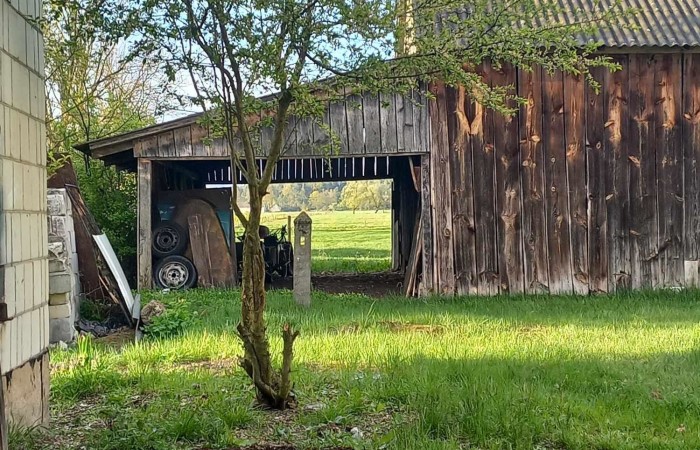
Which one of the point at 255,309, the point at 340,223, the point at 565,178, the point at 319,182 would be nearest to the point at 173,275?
the point at 319,182

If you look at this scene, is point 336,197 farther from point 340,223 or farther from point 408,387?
point 408,387

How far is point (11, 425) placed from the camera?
3691mm

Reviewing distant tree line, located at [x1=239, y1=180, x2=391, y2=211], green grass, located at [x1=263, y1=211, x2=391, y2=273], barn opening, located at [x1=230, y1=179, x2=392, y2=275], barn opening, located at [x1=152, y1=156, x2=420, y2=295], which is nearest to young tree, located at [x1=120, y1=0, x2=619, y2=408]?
barn opening, located at [x1=230, y1=179, x2=392, y2=275]

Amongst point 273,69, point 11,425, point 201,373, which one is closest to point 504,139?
point 201,373

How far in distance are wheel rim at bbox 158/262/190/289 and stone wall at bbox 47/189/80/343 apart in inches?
146

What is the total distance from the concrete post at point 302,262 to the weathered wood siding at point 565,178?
2.17 m

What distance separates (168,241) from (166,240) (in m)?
0.04

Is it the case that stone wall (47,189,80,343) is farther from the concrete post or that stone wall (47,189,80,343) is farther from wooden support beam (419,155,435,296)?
wooden support beam (419,155,435,296)

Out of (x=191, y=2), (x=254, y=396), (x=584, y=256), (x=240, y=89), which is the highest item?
(x=191, y=2)

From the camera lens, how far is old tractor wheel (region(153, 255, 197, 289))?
11.5 meters

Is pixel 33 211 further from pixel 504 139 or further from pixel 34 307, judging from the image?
pixel 504 139

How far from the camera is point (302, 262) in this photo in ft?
30.9

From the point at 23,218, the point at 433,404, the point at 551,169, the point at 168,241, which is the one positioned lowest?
the point at 433,404

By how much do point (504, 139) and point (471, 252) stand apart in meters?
1.85
